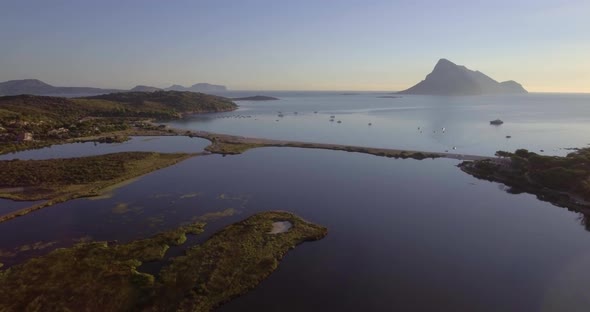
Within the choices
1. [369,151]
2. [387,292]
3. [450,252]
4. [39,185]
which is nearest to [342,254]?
[387,292]

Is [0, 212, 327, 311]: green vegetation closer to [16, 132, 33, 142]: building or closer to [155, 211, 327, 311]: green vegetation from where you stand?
[155, 211, 327, 311]: green vegetation

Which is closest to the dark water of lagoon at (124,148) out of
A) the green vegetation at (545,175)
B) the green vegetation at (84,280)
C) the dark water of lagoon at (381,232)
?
the dark water of lagoon at (381,232)

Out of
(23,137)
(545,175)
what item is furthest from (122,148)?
(545,175)

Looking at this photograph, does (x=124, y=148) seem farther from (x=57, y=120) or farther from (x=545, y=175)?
(x=545, y=175)

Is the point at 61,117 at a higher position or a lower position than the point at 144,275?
higher

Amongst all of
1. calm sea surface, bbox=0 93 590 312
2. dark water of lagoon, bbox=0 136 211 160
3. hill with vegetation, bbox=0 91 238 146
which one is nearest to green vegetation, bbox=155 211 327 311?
calm sea surface, bbox=0 93 590 312

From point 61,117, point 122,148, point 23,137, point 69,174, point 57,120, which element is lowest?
point 69,174

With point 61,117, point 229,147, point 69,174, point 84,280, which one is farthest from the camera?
point 61,117
